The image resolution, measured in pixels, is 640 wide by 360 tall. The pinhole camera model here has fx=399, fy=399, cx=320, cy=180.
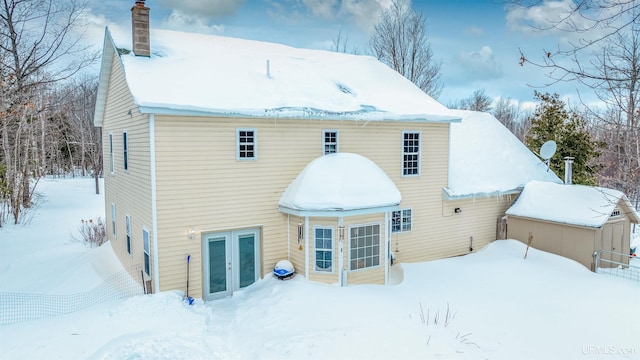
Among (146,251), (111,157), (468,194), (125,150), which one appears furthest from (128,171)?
(468,194)

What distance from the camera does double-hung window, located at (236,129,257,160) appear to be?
10648 millimetres

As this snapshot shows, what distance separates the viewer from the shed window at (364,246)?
11.0 m

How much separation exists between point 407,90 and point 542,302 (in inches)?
326

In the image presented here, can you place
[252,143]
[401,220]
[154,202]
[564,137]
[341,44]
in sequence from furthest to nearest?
1. [341,44]
2. [564,137]
3. [401,220]
4. [252,143]
5. [154,202]

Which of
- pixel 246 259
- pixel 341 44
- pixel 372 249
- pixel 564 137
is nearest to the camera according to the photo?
pixel 246 259

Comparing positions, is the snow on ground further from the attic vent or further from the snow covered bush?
the attic vent

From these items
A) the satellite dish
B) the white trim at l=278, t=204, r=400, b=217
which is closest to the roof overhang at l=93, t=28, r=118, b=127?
the white trim at l=278, t=204, r=400, b=217

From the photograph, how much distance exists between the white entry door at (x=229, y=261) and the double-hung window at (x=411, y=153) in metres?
5.57

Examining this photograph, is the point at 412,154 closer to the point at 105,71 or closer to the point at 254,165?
the point at 254,165

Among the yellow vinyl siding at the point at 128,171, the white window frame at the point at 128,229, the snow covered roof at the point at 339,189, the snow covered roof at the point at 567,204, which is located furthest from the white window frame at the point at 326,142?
the snow covered roof at the point at 567,204

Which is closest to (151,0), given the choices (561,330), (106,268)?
(106,268)

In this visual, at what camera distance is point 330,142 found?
12.1 m

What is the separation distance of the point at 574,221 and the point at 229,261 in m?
10.9

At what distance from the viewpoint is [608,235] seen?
13.2 metres
